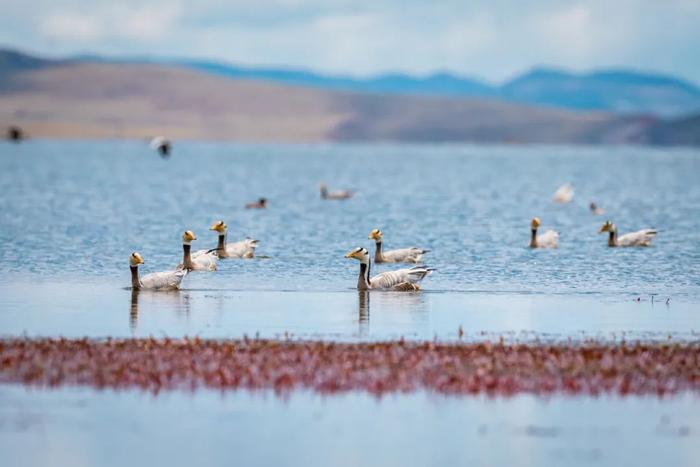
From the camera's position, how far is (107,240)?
4009 centimetres

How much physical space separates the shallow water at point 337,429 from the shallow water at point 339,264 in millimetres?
4567

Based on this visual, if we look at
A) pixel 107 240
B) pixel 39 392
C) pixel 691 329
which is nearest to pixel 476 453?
pixel 39 392

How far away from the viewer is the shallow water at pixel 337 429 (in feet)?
47.3

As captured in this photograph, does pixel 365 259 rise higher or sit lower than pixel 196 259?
higher

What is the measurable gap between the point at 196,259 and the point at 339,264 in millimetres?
3776

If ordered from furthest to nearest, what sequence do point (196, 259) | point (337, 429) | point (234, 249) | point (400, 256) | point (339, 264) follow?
point (234, 249), point (400, 256), point (339, 264), point (196, 259), point (337, 429)

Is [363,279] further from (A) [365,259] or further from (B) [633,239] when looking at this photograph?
(B) [633,239]

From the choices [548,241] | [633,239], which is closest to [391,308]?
[548,241]

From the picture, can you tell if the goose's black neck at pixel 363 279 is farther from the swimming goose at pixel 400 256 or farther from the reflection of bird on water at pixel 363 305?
the swimming goose at pixel 400 256

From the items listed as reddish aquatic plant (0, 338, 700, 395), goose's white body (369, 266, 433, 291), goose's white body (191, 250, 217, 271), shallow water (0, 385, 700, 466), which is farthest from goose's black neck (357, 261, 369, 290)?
shallow water (0, 385, 700, 466)

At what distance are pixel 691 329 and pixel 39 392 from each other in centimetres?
1000

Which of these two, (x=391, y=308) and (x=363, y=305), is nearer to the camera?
(x=391, y=308)

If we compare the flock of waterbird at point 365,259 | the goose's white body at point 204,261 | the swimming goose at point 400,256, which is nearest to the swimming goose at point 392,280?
the flock of waterbird at point 365,259

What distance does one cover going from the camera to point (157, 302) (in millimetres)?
25172
